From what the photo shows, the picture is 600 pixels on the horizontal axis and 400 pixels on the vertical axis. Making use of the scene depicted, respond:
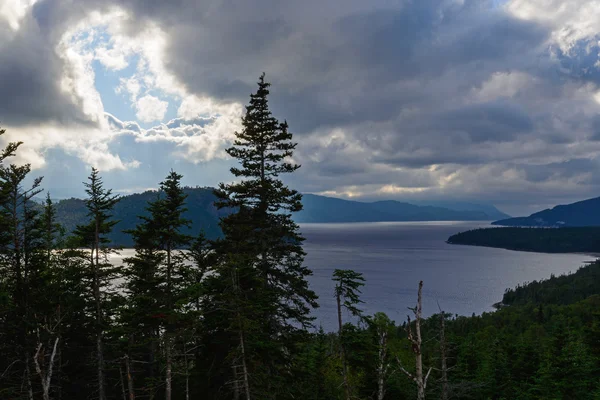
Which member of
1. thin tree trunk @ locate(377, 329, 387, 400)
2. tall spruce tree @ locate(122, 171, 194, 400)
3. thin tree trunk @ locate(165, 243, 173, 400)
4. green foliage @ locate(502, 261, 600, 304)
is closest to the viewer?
thin tree trunk @ locate(377, 329, 387, 400)

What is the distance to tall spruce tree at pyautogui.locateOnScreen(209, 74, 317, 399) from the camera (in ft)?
70.3

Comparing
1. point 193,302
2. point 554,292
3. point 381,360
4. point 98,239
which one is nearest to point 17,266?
point 98,239

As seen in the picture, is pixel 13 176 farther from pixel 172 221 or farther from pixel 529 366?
pixel 529 366

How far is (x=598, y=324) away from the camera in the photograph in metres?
45.1

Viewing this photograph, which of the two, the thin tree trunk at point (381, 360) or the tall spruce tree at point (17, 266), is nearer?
the thin tree trunk at point (381, 360)

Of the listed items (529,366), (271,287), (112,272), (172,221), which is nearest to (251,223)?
(271,287)

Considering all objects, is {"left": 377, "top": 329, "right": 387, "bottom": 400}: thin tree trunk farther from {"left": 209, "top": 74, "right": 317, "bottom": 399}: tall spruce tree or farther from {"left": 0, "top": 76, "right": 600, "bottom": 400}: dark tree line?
{"left": 209, "top": 74, "right": 317, "bottom": 399}: tall spruce tree

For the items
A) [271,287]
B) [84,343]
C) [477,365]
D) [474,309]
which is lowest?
[474,309]

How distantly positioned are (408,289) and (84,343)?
460 ft

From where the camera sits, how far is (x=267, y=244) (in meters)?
22.9

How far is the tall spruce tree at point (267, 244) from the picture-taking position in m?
21.4

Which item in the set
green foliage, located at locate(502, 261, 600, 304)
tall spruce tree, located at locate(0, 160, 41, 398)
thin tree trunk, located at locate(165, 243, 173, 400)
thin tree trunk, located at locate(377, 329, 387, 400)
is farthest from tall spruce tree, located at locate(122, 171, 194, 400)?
green foliage, located at locate(502, 261, 600, 304)

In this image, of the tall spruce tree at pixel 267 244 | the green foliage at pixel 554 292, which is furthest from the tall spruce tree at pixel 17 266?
the green foliage at pixel 554 292

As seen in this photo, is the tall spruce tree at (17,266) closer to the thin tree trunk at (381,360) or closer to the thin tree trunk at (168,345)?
the thin tree trunk at (168,345)
